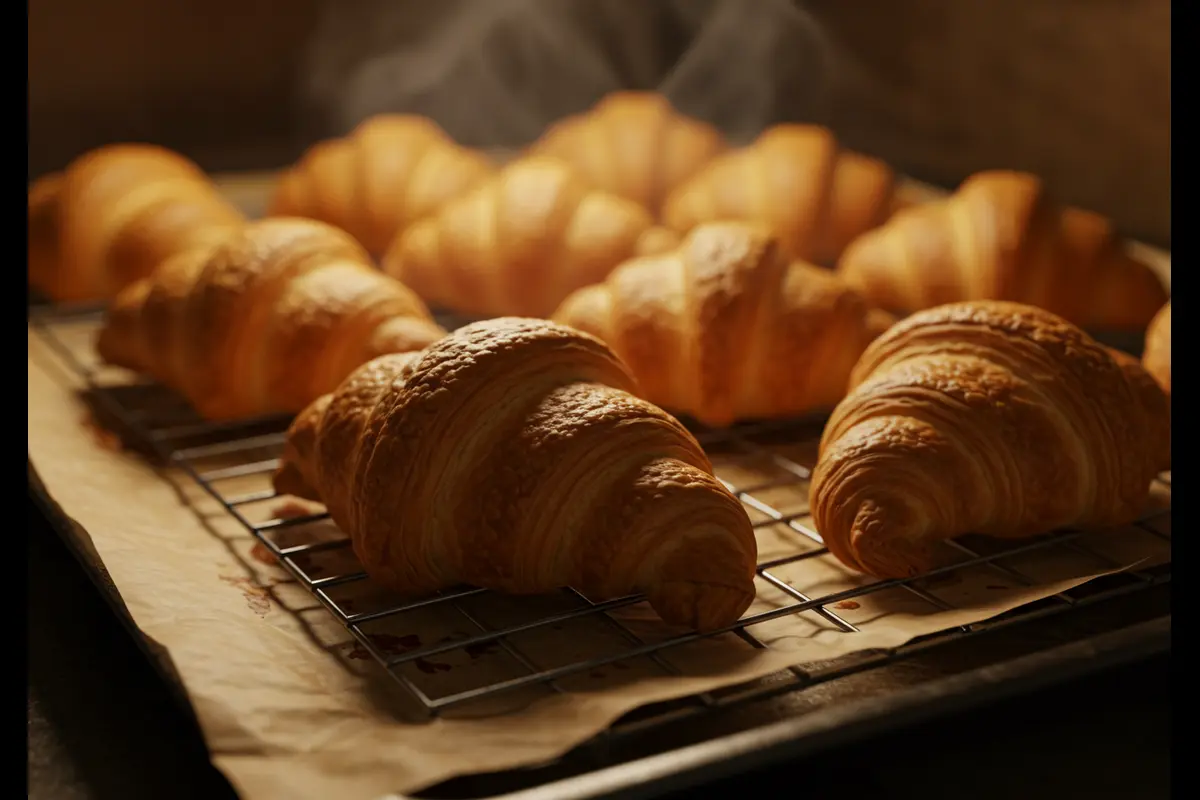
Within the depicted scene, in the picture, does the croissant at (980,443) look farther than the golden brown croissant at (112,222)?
No

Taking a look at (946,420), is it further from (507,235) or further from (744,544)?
(507,235)

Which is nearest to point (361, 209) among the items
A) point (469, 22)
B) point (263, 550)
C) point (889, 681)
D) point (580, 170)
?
point (580, 170)

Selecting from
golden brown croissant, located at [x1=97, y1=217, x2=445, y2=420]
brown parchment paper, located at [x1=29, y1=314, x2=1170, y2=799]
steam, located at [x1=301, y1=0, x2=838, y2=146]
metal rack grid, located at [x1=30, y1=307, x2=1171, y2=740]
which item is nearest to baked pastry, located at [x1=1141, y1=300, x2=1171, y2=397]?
metal rack grid, located at [x1=30, y1=307, x2=1171, y2=740]

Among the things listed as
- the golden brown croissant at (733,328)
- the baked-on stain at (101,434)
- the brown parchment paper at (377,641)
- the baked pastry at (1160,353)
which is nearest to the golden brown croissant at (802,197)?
the golden brown croissant at (733,328)

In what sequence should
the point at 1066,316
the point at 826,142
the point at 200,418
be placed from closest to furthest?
the point at 200,418 < the point at 1066,316 < the point at 826,142

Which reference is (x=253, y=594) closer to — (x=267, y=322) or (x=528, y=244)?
(x=267, y=322)

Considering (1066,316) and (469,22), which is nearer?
(1066,316)

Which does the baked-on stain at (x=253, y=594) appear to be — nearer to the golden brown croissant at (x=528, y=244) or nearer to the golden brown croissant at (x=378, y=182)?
the golden brown croissant at (x=528, y=244)
